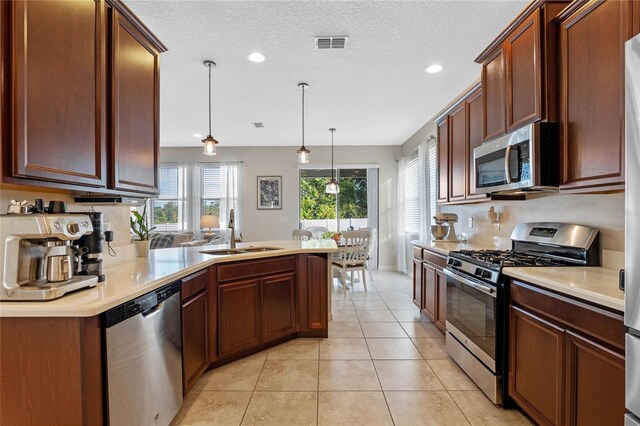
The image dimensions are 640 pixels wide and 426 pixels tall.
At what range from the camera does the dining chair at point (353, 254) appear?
460 cm

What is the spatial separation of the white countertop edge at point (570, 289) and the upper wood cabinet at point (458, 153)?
1461 mm

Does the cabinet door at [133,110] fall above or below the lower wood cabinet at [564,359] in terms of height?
above

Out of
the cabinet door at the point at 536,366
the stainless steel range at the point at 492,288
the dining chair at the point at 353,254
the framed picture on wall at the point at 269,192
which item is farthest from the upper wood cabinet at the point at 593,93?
the framed picture on wall at the point at 269,192

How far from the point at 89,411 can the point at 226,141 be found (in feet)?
18.1

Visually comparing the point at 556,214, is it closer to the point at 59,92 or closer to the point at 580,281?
the point at 580,281

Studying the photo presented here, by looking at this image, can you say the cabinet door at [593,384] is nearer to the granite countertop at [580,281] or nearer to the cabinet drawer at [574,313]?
the cabinet drawer at [574,313]

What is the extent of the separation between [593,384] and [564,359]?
0.15 m

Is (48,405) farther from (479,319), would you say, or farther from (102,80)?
(479,319)

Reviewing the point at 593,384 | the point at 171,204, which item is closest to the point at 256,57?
the point at 593,384

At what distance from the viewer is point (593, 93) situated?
157 cm

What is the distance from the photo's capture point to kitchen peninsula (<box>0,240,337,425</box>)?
1.13 meters

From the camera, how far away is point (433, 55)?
281 centimetres

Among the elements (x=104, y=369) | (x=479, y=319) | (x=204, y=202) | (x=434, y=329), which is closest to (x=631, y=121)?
(x=479, y=319)

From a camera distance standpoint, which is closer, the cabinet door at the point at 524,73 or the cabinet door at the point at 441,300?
the cabinet door at the point at 524,73
